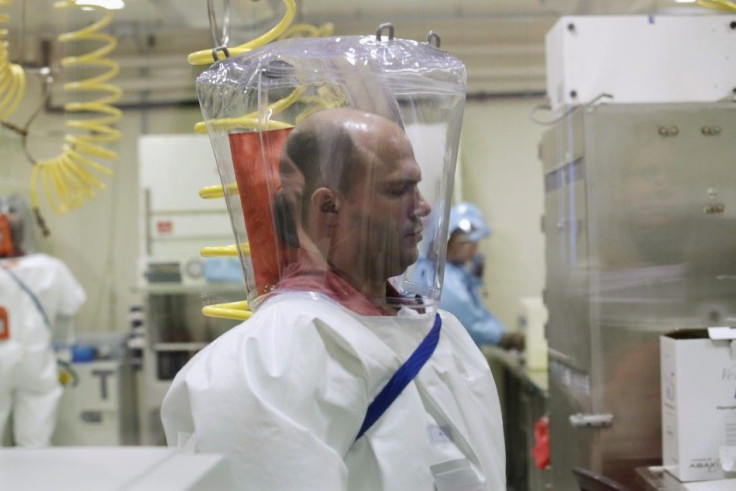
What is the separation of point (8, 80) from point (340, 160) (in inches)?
23.7

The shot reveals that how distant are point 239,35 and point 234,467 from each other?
702mm

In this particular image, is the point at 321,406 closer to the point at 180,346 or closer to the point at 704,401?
the point at 180,346

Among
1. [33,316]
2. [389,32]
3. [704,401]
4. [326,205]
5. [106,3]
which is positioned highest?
[106,3]

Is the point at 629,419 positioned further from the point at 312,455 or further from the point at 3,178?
the point at 3,178

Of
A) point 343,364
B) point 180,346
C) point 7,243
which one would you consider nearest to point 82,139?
point 7,243

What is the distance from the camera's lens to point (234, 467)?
843 millimetres

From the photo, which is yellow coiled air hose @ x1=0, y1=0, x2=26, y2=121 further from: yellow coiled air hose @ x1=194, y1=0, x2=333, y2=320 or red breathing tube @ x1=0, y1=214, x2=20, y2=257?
red breathing tube @ x1=0, y1=214, x2=20, y2=257

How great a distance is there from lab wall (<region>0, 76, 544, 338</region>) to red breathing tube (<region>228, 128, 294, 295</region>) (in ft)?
8.60

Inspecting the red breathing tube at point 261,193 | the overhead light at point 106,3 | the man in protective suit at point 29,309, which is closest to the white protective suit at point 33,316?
the man in protective suit at point 29,309

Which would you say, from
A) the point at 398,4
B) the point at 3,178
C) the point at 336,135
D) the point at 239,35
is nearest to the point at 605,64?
the point at 398,4

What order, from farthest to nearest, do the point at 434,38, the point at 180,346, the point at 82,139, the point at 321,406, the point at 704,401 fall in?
the point at 82,139 < the point at 704,401 < the point at 180,346 < the point at 434,38 < the point at 321,406

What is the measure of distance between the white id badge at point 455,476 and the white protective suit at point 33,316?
2010mm

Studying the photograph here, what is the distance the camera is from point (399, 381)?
935 mm

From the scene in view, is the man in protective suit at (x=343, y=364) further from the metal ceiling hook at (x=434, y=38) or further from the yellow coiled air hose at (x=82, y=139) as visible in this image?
the yellow coiled air hose at (x=82, y=139)
